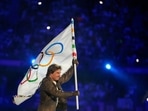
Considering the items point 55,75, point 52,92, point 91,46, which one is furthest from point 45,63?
point 91,46

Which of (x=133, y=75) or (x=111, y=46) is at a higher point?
(x=111, y=46)

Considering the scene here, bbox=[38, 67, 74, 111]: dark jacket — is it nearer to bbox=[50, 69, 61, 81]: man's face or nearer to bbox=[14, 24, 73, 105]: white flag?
bbox=[50, 69, 61, 81]: man's face

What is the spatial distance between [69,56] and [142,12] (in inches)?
309

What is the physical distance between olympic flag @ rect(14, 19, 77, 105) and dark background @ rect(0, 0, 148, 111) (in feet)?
16.7

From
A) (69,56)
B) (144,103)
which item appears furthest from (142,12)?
(69,56)

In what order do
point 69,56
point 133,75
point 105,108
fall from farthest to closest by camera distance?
point 133,75, point 105,108, point 69,56

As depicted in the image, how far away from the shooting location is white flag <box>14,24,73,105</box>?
530 centimetres

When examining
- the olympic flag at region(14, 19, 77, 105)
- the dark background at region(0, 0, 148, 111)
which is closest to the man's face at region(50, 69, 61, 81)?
the olympic flag at region(14, 19, 77, 105)

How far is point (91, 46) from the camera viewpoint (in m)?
11.7

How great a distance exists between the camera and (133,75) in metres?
11.4

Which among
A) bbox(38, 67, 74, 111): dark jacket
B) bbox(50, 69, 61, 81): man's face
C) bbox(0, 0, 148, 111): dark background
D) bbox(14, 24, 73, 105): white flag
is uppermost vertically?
bbox(0, 0, 148, 111): dark background

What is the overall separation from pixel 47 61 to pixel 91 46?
251 inches

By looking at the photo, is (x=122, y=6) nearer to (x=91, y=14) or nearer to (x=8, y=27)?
(x=91, y=14)

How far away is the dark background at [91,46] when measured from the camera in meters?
10.8
